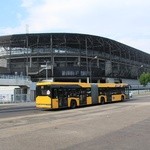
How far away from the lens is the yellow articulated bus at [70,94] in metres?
36.3

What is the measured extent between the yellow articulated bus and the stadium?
55.7m

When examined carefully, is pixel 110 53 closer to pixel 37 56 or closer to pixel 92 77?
pixel 92 77

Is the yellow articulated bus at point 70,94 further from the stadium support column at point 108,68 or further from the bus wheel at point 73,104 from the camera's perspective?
the stadium support column at point 108,68

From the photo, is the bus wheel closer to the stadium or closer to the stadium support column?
the stadium

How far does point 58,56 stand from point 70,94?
71.4 meters

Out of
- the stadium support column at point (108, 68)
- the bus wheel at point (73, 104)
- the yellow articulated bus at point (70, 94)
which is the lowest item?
the bus wheel at point (73, 104)

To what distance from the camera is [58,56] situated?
110 m

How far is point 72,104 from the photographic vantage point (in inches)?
1534

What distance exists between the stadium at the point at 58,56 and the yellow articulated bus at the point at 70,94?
55.7m

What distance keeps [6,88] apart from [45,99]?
32.7 metres

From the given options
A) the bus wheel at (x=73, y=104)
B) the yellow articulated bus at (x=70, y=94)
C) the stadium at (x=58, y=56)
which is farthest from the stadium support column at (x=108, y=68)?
the bus wheel at (x=73, y=104)

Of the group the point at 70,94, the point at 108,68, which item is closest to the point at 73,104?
the point at 70,94

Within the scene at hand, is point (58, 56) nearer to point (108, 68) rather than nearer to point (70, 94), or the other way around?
point (108, 68)

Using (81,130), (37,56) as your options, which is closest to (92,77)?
(37,56)
